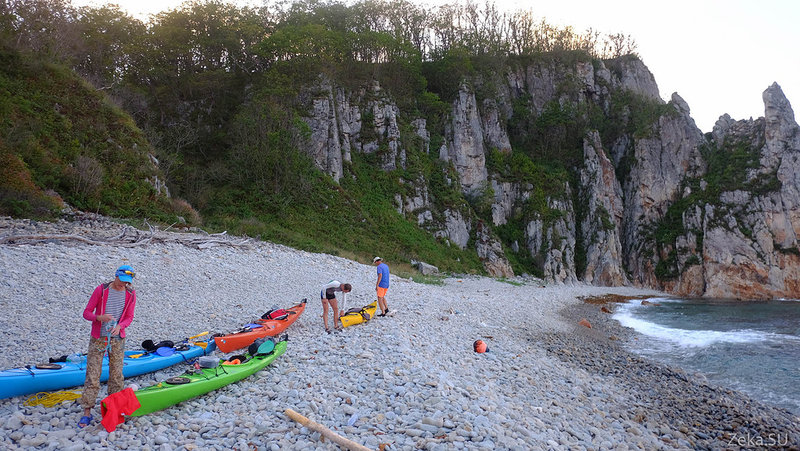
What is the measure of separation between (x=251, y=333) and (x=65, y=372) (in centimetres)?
305

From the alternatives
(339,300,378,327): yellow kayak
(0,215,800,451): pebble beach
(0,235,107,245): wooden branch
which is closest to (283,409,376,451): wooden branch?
(0,215,800,451): pebble beach

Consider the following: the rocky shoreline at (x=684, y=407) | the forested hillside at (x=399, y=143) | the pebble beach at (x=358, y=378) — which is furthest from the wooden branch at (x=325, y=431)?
the forested hillside at (x=399, y=143)

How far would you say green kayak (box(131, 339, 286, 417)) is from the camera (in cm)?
519

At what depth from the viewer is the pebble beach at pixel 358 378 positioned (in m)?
5.02

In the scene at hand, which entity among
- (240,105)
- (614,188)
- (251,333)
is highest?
(240,105)

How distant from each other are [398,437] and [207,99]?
34.8 m

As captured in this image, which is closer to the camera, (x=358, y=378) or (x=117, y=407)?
(x=117, y=407)

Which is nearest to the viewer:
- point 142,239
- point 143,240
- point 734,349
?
point 734,349

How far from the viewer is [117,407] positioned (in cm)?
476

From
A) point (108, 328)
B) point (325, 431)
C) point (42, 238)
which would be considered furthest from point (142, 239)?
point (325, 431)

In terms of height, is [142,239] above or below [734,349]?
above

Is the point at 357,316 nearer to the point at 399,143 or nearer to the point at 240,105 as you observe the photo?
the point at 240,105

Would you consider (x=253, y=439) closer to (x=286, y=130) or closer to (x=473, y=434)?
(x=473, y=434)

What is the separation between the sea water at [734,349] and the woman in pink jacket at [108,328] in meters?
12.9
